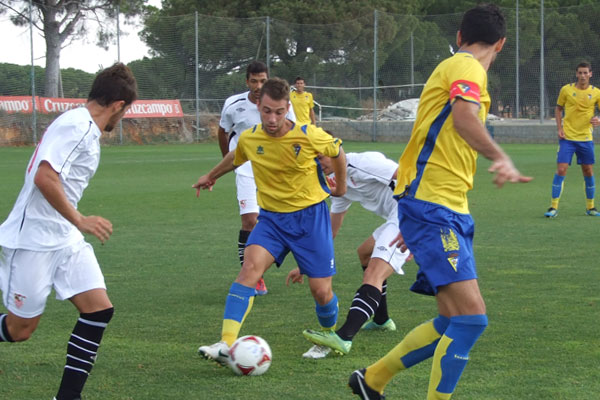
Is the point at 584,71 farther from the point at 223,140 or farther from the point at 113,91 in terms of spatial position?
the point at 113,91

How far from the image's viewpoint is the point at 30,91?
29.7 meters

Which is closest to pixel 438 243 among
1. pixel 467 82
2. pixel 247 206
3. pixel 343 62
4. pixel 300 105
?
pixel 467 82

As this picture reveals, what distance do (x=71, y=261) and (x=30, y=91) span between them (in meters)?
27.3

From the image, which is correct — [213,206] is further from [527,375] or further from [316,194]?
[527,375]

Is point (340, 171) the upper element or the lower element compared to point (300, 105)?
lower

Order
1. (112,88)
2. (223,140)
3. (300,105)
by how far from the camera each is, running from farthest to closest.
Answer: (300,105) → (223,140) → (112,88)

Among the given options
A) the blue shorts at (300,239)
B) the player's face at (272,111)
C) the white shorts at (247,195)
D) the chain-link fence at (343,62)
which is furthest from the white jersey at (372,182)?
the chain-link fence at (343,62)

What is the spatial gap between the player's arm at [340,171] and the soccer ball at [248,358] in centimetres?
129

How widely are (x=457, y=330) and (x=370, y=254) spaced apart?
7.38ft

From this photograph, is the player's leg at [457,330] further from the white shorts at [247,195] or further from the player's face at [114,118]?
the white shorts at [247,195]

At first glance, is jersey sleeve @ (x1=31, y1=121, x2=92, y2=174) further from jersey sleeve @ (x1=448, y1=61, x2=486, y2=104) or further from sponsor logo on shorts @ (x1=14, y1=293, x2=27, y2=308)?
jersey sleeve @ (x1=448, y1=61, x2=486, y2=104)

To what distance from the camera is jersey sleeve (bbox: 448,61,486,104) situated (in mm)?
3541

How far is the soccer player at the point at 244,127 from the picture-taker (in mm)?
7301

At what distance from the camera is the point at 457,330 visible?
12.1 ft
